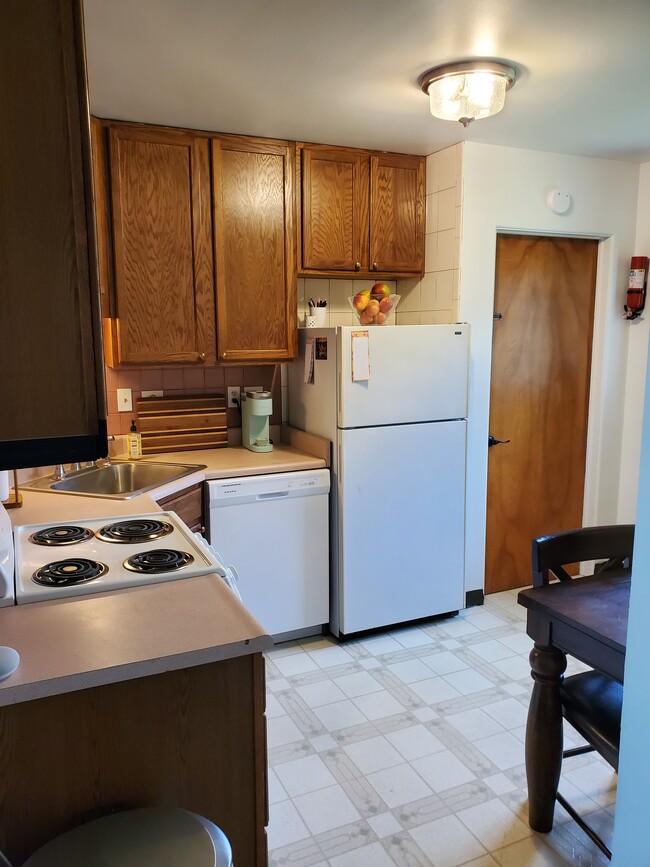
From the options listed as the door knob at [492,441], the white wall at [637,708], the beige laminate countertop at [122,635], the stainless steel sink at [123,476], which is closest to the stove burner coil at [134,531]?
the beige laminate countertop at [122,635]

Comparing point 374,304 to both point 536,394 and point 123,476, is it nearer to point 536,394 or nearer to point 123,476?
point 536,394

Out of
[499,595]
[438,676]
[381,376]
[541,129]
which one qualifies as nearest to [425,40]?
[541,129]

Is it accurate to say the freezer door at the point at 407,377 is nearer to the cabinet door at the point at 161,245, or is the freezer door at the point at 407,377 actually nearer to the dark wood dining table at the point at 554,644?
the cabinet door at the point at 161,245

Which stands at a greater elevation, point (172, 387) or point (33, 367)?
point (33, 367)

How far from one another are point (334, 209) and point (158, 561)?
2.13m

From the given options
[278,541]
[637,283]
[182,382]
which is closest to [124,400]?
[182,382]

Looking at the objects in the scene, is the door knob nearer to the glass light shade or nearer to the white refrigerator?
the white refrigerator

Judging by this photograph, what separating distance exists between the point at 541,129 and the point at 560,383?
54.9 inches

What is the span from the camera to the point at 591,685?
1.83 meters

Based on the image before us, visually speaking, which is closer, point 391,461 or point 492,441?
point 391,461

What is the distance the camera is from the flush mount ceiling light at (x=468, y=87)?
2.18 meters

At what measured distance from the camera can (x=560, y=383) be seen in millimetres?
3689

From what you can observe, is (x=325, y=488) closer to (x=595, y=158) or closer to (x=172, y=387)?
(x=172, y=387)

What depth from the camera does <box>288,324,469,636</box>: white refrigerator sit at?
2.94m
